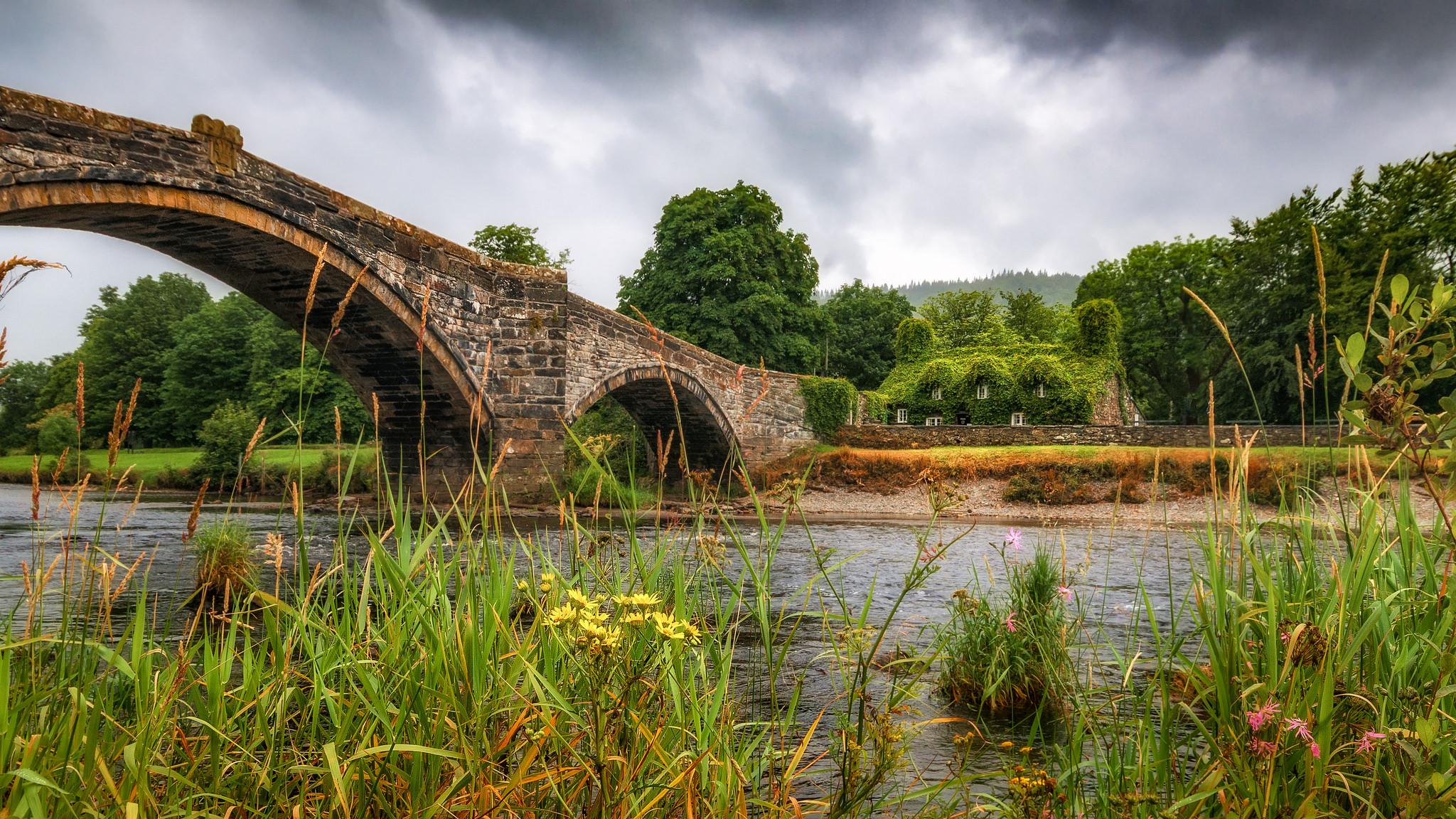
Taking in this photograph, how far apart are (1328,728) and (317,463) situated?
69.0 ft

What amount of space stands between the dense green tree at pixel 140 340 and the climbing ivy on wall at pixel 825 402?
96.8ft

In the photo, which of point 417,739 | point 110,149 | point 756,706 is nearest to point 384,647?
point 417,739

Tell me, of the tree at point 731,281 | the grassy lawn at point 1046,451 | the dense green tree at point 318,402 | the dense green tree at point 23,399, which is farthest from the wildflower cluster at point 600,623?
the dense green tree at point 318,402

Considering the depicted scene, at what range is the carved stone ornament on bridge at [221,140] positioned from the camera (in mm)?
8992

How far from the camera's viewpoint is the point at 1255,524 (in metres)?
1.90

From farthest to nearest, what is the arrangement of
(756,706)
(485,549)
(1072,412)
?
(1072,412) → (756,706) → (485,549)

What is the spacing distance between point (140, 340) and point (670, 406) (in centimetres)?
3207

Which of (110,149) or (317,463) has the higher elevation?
(110,149)

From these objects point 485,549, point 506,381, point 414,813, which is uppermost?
point 506,381

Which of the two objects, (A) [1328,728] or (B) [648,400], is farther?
(B) [648,400]

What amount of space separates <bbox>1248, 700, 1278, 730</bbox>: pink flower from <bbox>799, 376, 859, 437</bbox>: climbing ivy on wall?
21985mm

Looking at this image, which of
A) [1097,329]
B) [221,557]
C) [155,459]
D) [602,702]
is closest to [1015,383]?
[1097,329]

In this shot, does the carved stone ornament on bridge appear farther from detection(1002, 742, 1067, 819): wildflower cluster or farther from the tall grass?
detection(1002, 742, 1067, 819): wildflower cluster

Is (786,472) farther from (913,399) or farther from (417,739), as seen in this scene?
(417,739)
